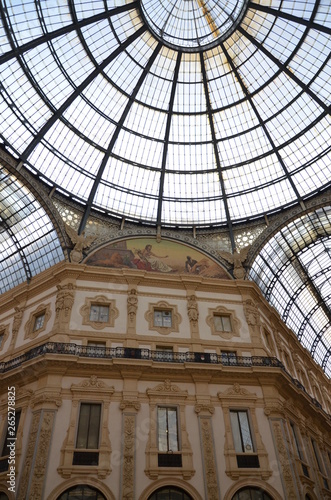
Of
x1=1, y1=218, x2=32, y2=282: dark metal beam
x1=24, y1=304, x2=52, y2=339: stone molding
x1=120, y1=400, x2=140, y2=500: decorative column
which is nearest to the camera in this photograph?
x1=120, y1=400, x2=140, y2=500: decorative column

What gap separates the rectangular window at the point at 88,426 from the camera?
20984 millimetres

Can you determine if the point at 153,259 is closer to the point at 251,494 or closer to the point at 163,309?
the point at 163,309

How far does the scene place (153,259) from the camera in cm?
3045

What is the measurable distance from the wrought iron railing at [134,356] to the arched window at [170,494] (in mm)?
6607

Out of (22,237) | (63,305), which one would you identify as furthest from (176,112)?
(63,305)

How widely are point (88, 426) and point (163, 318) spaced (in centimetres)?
834

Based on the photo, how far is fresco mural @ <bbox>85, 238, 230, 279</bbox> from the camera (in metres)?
29.7

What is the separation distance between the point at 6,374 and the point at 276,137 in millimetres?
26459

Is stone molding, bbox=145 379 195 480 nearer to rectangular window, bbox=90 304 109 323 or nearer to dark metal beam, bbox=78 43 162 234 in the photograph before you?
rectangular window, bbox=90 304 109 323

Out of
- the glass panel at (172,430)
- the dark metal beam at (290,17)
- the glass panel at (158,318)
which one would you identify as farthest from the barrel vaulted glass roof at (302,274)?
the glass panel at (172,430)

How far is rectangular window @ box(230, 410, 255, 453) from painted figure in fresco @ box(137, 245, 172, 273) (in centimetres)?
1103

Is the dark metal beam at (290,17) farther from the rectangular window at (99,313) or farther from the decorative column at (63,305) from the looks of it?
the decorative column at (63,305)

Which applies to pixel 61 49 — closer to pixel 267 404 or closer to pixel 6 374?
pixel 6 374

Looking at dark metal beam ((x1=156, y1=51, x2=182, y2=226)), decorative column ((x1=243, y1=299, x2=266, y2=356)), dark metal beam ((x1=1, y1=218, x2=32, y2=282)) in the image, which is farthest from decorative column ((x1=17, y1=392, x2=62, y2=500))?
dark metal beam ((x1=156, y1=51, x2=182, y2=226))
